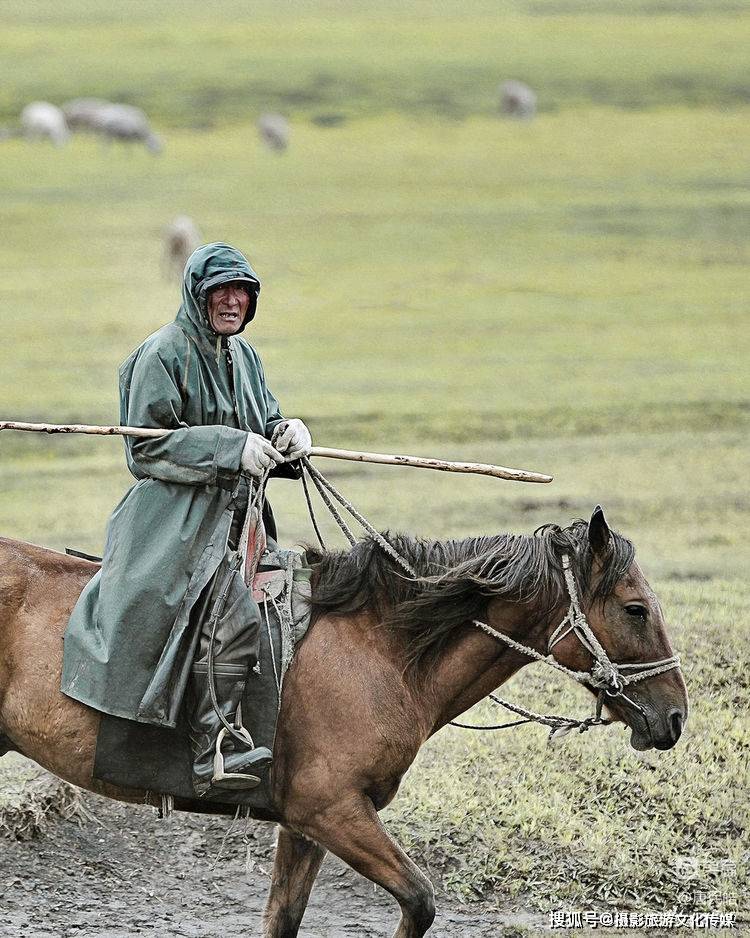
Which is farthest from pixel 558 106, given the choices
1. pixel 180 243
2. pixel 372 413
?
pixel 372 413

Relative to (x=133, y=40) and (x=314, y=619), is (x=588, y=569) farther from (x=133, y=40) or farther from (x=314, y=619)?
(x=133, y=40)

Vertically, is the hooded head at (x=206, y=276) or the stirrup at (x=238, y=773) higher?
the hooded head at (x=206, y=276)

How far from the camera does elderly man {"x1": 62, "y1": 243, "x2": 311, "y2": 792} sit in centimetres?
508

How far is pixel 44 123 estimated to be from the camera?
31.1 m

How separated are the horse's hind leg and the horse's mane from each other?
0.85 metres

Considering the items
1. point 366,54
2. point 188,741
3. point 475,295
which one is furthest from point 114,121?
point 188,741

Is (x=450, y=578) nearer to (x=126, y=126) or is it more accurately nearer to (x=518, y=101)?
(x=126, y=126)

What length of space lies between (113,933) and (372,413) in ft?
34.9

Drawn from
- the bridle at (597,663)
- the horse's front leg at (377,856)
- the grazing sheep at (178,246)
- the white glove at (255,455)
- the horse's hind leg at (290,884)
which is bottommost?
the horse's hind leg at (290,884)

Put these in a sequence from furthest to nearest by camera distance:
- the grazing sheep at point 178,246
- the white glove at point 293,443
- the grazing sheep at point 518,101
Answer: the grazing sheep at point 518,101 → the grazing sheep at point 178,246 → the white glove at point 293,443

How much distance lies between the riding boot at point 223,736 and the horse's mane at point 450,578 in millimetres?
442

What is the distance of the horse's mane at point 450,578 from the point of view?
5.05 m

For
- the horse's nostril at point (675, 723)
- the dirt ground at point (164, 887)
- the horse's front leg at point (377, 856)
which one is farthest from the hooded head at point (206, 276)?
the dirt ground at point (164, 887)

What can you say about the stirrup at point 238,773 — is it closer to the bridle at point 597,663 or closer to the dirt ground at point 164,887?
the bridle at point 597,663
